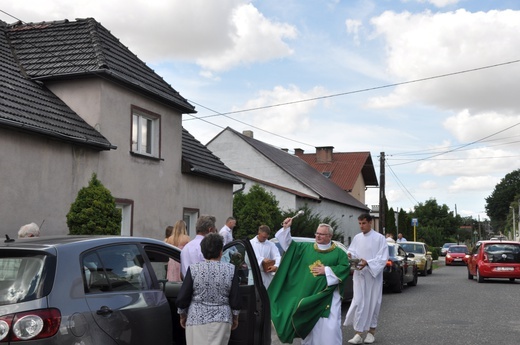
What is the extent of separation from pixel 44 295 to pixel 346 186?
4871 cm

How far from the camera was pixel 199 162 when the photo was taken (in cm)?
2012

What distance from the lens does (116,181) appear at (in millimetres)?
15430

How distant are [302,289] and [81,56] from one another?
35.0ft

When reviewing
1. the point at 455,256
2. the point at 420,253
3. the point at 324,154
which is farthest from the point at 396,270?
the point at 324,154

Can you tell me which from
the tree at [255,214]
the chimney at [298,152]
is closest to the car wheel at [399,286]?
the tree at [255,214]

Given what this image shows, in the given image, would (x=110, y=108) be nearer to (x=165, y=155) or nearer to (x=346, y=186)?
(x=165, y=155)

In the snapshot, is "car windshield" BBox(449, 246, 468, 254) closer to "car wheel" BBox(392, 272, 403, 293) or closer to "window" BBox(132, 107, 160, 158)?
"car wheel" BBox(392, 272, 403, 293)

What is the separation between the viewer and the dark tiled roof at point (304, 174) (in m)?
40.3

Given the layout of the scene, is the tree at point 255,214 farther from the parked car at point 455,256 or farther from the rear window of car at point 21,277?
the rear window of car at point 21,277

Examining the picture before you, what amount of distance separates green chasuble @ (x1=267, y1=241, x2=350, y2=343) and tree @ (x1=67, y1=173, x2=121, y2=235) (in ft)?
21.1

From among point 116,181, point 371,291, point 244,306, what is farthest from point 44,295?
point 116,181

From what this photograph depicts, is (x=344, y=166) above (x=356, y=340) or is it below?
above

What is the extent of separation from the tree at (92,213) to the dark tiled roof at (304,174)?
25.7m

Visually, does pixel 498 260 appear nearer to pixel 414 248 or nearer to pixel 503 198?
pixel 414 248
